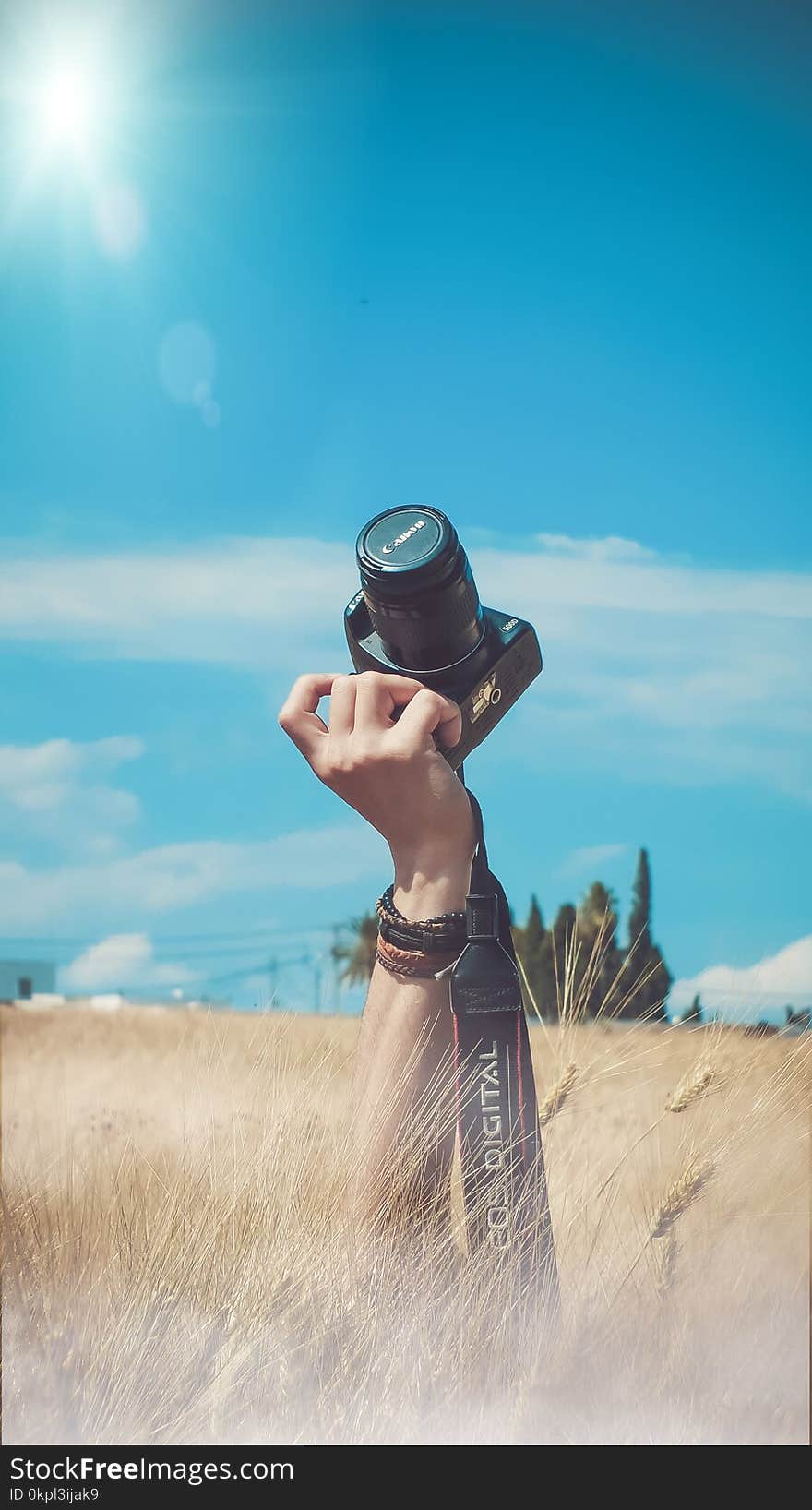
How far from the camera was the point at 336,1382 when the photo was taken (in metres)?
1.59

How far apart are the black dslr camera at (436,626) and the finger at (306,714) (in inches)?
5.9

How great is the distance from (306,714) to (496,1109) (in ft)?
2.38

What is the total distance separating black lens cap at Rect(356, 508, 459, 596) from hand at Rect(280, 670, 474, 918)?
171mm

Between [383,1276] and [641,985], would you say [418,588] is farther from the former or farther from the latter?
[383,1276]

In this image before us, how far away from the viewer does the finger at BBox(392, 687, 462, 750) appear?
1768 mm

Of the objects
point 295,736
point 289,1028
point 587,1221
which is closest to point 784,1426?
point 587,1221

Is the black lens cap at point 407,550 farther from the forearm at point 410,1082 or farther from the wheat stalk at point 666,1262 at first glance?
the wheat stalk at point 666,1262

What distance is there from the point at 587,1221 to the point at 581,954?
480mm

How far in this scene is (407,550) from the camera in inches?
74.7

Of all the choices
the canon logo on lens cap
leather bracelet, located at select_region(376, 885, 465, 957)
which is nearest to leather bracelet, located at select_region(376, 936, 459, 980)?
leather bracelet, located at select_region(376, 885, 465, 957)

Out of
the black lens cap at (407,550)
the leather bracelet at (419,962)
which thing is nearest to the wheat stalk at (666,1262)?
the leather bracelet at (419,962)

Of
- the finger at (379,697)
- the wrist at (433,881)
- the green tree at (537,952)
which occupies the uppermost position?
the green tree at (537,952)

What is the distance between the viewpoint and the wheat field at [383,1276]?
Result: 1.56 m
